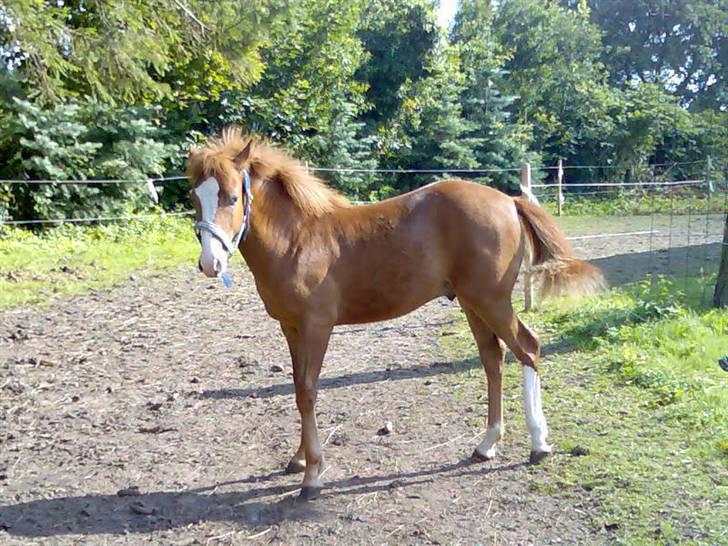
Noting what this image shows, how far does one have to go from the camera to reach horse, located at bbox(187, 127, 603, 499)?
3320 mm

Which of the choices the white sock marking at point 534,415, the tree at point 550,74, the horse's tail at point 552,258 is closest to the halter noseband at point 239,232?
the horse's tail at point 552,258

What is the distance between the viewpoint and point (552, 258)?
3.77 m

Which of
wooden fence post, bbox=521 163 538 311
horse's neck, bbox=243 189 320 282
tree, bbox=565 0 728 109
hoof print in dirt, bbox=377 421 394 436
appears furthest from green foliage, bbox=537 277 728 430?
tree, bbox=565 0 728 109

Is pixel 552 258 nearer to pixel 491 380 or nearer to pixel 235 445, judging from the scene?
pixel 491 380

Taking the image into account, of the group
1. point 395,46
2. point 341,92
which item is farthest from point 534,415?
point 395,46

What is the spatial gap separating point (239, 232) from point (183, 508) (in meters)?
1.42

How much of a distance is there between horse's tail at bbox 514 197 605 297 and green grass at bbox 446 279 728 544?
71 centimetres

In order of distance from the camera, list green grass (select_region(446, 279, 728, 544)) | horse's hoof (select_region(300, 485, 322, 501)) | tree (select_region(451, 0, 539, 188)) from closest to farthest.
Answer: green grass (select_region(446, 279, 728, 544))
horse's hoof (select_region(300, 485, 322, 501))
tree (select_region(451, 0, 539, 188))

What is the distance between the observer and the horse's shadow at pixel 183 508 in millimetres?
3035

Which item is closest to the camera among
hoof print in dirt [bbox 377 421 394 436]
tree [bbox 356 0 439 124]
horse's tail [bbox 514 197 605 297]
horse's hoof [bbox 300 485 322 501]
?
horse's hoof [bbox 300 485 322 501]

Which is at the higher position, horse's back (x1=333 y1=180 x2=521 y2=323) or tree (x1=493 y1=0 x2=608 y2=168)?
tree (x1=493 y1=0 x2=608 y2=168)

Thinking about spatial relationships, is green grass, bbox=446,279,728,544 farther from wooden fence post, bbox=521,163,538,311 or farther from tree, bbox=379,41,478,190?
tree, bbox=379,41,478,190

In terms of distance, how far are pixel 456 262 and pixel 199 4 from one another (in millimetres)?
7871

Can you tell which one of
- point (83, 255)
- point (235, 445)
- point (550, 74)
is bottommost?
point (235, 445)
